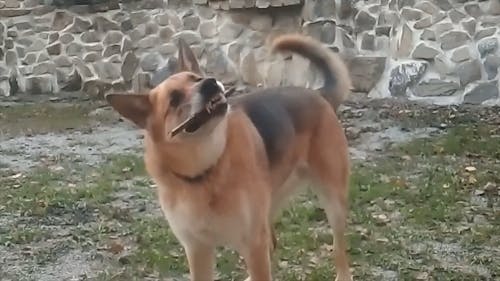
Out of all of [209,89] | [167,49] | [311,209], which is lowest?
[167,49]

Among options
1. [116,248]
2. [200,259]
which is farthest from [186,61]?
[116,248]

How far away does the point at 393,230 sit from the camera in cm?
554

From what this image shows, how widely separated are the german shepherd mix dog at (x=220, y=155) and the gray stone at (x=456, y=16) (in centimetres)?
535

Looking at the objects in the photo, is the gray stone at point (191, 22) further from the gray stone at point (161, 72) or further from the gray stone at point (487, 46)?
the gray stone at point (487, 46)

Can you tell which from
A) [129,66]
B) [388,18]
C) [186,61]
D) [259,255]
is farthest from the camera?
[129,66]

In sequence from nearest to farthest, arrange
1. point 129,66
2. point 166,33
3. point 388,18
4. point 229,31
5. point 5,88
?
point 388,18 → point 229,31 → point 166,33 → point 129,66 → point 5,88

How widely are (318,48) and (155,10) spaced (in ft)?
21.8

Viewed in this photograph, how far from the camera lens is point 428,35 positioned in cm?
956

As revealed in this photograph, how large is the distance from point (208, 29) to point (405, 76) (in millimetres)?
2530

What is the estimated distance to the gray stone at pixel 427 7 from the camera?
9.50 m

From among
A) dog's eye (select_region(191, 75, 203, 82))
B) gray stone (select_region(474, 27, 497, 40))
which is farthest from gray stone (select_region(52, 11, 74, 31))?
dog's eye (select_region(191, 75, 203, 82))

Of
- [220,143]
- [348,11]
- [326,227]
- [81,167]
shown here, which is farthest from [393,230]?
[348,11]

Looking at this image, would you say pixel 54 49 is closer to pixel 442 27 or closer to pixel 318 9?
pixel 318 9

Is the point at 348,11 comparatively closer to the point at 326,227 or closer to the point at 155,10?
the point at 155,10
